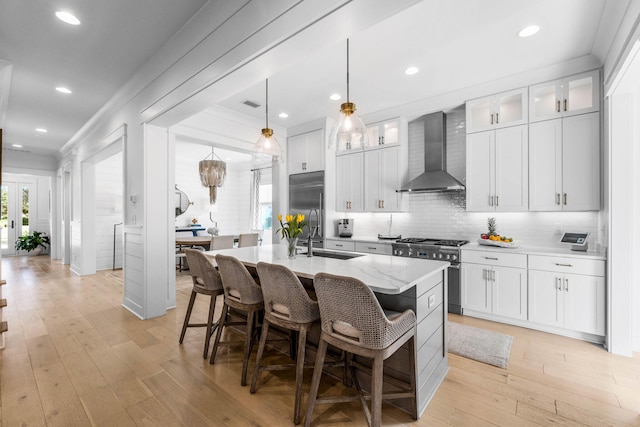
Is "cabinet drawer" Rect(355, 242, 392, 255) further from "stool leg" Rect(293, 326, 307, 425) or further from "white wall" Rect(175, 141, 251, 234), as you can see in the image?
"white wall" Rect(175, 141, 251, 234)

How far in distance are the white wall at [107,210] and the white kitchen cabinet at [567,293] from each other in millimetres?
7976

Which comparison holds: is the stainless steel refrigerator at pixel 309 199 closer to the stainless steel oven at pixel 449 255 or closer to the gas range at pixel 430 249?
the gas range at pixel 430 249

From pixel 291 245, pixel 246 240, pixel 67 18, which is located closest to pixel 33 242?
pixel 246 240

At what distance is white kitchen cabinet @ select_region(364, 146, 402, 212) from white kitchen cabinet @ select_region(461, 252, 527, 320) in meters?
1.39

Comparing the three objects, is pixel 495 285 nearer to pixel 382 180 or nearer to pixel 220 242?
pixel 382 180

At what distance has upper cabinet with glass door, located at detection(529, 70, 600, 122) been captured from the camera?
3.02 meters

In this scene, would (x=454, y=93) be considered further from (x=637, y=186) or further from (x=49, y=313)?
(x=49, y=313)

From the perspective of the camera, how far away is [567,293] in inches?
116

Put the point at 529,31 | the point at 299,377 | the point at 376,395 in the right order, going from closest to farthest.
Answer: the point at 376,395
the point at 299,377
the point at 529,31

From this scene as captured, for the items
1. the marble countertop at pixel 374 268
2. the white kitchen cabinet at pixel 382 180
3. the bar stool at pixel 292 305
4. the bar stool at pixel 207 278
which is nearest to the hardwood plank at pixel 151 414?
the bar stool at pixel 207 278

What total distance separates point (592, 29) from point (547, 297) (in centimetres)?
251

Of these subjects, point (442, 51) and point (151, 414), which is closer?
point (151, 414)

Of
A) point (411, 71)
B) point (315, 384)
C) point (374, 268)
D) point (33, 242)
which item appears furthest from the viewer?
point (33, 242)

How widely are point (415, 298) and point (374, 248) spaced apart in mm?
2491
